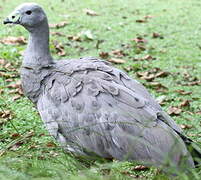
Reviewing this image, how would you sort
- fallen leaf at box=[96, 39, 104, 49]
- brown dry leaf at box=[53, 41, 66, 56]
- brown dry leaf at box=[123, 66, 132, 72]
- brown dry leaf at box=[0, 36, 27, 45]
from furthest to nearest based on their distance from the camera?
fallen leaf at box=[96, 39, 104, 49], brown dry leaf at box=[0, 36, 27, 45], brown dry leaf at box=[53, 41, 66, 56], brown dry leaf at box=[123, 66, 132, 72]

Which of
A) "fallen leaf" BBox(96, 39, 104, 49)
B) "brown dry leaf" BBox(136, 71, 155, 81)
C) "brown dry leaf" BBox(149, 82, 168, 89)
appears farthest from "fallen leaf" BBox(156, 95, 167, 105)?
"fallen leaf" BBox(96, 39, 104, 49)

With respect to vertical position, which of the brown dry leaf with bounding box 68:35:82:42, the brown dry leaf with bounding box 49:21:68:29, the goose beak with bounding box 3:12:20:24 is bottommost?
the brown dry leaf with bounding box 68:35:82:42

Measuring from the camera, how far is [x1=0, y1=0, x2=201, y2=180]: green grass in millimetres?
2455

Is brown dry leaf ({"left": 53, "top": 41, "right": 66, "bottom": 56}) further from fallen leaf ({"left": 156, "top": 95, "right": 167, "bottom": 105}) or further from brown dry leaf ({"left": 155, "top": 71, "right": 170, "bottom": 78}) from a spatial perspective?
fallen leaf ({"left": 156, "top": 95, "right": 167, "bottom": 105})

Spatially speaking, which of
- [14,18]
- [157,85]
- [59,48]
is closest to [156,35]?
[59,48]

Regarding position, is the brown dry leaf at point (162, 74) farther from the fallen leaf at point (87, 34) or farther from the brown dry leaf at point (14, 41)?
the brown dry leaf at point (14, 41)

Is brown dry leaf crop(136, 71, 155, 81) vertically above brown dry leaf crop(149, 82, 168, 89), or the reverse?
brown dry leaf crop(136, 71, 155, 81)

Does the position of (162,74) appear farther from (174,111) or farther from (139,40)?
(139,40)

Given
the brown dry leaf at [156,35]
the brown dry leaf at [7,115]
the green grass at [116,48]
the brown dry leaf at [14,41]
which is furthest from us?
the brown dry leaf at [156,35]

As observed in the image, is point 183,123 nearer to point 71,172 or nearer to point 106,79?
point 106,79

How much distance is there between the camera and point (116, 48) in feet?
26.8

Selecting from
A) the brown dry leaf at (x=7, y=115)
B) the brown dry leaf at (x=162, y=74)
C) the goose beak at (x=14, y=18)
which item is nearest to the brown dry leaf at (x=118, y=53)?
the brown dry leaf at (x=162, y=74)

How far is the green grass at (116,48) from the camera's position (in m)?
2.46

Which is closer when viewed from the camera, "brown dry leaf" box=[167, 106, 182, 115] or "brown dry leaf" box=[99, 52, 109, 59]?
"brown dry leaf" box=[167, 106, 182, 115]
